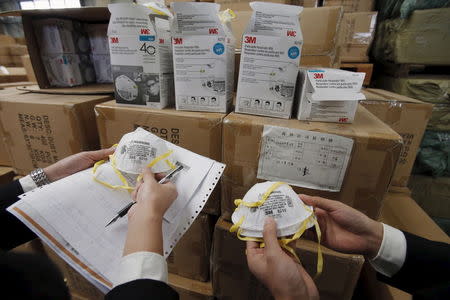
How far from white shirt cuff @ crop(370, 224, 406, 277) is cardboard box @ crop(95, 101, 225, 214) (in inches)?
19.2

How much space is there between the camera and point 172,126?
73 centimetres

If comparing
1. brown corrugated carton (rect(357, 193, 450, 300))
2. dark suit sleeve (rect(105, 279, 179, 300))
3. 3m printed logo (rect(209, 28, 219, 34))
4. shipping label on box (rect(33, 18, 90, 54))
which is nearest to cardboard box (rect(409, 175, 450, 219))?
brown corrugated carton (rect(357, 193, 450, 300))

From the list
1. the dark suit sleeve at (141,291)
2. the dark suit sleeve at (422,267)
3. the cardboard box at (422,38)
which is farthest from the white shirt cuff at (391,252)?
the cardboard box at (422,38)

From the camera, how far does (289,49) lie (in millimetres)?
621

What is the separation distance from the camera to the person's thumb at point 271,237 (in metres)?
0.47

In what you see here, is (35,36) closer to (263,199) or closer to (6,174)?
(6,174)

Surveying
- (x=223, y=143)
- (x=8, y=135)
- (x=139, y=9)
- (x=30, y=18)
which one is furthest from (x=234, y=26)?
(x=8, y=135)

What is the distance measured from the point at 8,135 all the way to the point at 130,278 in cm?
98

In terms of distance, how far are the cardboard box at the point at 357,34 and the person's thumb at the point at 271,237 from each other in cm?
146

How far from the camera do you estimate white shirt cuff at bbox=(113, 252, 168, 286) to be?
15.7 inches

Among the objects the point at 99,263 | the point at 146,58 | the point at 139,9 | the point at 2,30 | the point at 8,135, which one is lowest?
the point at 99,263

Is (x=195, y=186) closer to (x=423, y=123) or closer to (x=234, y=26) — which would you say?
(x=234, y=26)

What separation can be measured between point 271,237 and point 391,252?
0.37 metres

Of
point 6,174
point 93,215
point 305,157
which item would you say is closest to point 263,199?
point 305,157
